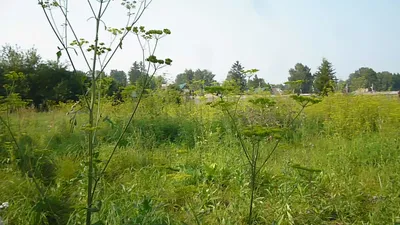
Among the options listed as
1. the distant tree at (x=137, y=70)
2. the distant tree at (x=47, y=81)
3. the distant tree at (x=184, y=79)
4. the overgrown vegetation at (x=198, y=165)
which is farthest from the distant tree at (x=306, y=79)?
the distant tree at (x=47, y=81)

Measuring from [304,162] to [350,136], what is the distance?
1.91m

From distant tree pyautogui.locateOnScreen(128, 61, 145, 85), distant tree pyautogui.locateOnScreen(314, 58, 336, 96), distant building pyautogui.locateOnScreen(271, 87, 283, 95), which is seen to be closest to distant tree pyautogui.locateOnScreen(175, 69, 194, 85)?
distant tree pyautogui.locateOnScreen(128, 61, 145, 85)

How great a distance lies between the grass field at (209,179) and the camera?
2570mm

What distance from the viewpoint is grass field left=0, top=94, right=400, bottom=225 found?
101 inches

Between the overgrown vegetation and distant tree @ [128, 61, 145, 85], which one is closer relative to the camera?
the overgrown vegetation

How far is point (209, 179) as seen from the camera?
140 inches

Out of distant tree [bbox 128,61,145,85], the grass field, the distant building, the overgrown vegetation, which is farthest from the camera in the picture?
the distant building

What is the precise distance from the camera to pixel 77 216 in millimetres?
2406

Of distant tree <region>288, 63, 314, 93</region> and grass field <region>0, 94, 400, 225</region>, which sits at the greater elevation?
distant tree <region>288, 63, 314, 93</region>

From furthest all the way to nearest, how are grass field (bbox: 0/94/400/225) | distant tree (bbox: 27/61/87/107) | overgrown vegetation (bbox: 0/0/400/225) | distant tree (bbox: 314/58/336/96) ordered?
distant tree (bbox: 27/61/87/107) → distant tree (bbox: 314/58/336/96) → grass field (bbox: 0/94/400/225) → overgrown vegetation (bbox: 0/0/400/225)

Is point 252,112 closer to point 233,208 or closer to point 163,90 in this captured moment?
point 163,90

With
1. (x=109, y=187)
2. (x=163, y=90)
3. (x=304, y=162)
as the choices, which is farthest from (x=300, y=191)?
(x=163, y=90)

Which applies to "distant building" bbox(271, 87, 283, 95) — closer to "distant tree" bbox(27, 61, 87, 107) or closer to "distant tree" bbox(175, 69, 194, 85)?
"distant tree" bbox(175, 69, 194, 85)

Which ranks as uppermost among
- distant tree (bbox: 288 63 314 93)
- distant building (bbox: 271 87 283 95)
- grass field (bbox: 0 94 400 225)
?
distant tree (bbox: 288 63 314 93)
